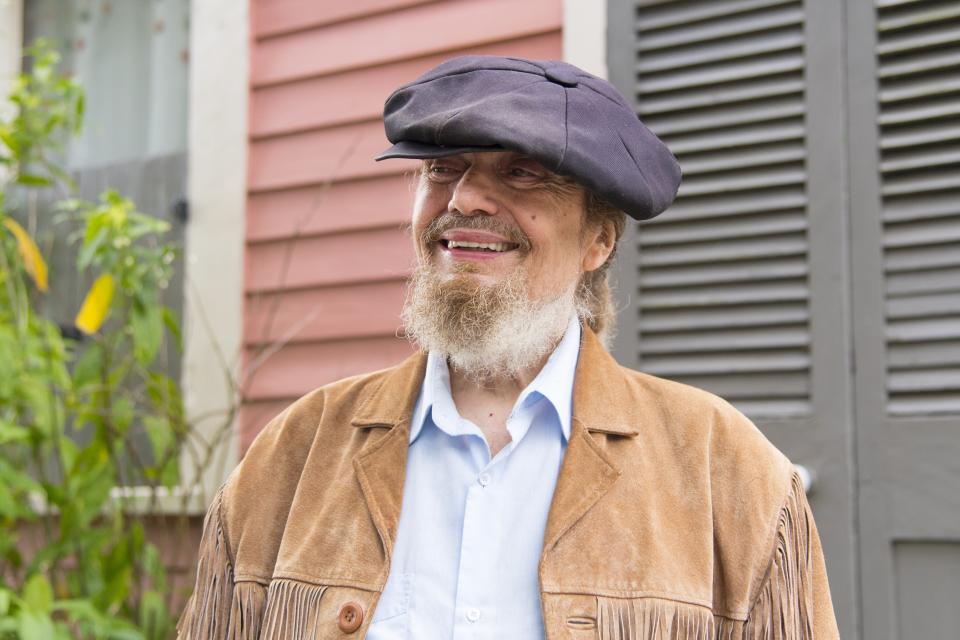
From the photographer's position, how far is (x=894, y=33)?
2428 millimetres

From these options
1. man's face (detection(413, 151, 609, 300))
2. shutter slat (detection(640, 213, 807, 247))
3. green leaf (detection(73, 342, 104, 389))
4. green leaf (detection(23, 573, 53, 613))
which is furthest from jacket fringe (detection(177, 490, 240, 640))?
green leaf (detection(73, 342, 104, 389))

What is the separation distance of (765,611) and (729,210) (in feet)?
3.89

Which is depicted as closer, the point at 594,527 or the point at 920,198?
the point at 594,527

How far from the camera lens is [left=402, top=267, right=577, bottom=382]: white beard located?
5.76ft

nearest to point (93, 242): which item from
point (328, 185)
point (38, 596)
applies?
point (328, 185)

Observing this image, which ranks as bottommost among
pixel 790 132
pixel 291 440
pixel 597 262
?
pixel 291 440

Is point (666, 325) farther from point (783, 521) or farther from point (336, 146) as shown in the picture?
point (336, 146)

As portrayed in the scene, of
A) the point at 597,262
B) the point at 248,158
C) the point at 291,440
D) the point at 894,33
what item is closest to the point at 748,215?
the point at 894,33

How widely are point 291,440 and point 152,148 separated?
236cm

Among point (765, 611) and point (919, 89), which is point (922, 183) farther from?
point (765, 611)

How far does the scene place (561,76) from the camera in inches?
68.2

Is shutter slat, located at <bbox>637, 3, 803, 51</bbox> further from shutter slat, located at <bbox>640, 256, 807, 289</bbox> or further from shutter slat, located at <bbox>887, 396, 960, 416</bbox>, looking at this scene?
shutter slat, located at <bbox>887, 396, 960, 416</bbox>

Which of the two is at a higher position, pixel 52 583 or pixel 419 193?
pixel 419 193

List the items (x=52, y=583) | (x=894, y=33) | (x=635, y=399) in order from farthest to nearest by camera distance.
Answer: (x=52, y=583), (x=894, y=33), (x=635, y=399)
